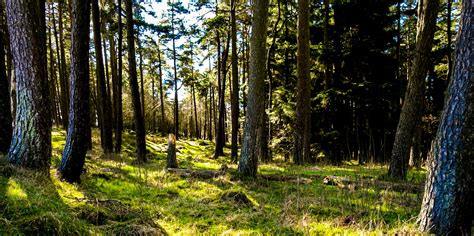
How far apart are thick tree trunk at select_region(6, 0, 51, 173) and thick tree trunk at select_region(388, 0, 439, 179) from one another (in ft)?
24.1

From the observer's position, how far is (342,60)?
14336mm

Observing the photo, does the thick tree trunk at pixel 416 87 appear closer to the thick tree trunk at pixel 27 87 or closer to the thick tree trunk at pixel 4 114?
the thick tree trunk at pixel 27 87

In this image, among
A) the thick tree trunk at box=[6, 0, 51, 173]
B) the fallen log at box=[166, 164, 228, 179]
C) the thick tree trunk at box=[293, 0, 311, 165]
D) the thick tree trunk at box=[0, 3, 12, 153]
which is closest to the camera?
the thick tree trunk at box=[6, 0, 51, 173]

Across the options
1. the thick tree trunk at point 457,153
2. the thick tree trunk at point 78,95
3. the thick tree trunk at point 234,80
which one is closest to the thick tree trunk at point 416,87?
the thick tree trunk at point 457,153

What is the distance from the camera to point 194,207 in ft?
15.3

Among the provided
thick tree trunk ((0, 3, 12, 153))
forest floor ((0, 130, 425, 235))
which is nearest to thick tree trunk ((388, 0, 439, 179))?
forest floor ((0, 130, 425, 235))

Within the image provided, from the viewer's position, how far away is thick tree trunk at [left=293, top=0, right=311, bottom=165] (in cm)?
1034

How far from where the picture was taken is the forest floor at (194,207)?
325 cm

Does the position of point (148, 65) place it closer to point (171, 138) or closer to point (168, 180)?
point (171, 138)

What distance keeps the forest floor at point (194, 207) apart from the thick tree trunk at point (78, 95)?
34 cm

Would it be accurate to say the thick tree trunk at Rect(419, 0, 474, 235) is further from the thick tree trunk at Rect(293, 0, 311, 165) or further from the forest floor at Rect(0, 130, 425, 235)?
the thick tree trunk at Rect(293, 0, 311, 165)

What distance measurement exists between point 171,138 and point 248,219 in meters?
5.98

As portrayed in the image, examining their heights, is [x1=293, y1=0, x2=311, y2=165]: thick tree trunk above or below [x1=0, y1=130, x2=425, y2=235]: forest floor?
above

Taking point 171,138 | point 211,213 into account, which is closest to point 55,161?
point 171,138
